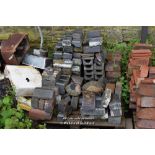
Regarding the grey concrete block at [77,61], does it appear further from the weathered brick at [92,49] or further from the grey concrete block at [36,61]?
the grey concrete block at [36,61]

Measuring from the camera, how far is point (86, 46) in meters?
5.81

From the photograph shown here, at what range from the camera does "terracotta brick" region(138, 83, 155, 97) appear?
17.6 ft

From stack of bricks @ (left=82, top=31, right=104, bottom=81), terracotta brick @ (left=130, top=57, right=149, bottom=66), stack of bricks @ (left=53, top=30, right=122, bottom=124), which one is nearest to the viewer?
stack of bricks @ (left=53, top=30, right=122, bottom=124)

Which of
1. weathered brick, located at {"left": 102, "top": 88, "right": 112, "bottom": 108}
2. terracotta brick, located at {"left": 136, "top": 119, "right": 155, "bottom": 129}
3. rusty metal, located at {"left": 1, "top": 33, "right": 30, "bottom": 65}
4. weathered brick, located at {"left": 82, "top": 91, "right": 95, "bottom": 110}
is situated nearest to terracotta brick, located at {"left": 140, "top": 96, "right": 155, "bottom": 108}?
terracotta brick, located at {"left": 136, "top": 119, "right": 155, "bottom": 129}

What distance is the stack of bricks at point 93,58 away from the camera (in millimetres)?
5758

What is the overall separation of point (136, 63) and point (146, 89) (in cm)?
59

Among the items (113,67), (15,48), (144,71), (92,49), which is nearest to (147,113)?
(144,71)

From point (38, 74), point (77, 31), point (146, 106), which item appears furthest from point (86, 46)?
point (146, 106)

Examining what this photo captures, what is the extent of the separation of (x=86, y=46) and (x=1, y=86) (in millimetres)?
1262

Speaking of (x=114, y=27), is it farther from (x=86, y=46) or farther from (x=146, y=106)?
(x=146, y=106)

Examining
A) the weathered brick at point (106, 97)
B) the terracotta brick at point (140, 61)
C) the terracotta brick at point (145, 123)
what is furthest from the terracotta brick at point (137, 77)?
the terracotta brick at point (145, 123)

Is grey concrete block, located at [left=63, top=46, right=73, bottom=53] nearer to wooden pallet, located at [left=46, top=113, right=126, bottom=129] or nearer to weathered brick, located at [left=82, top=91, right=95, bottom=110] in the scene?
weathered brick, located at [left=82, top=91, right=95, bottom=110]

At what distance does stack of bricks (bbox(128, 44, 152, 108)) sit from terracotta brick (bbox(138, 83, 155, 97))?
23cm

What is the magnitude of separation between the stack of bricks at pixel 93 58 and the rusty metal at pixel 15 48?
3.01 feet
